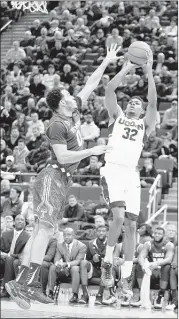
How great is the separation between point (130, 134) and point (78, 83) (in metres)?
11.2

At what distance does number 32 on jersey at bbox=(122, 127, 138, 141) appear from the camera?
30.6 feet

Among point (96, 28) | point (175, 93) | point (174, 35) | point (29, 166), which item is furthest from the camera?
point (96, 28)

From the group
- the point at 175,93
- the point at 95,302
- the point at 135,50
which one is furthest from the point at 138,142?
the point at 175,93

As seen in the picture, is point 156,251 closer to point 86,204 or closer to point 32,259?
point 86,204

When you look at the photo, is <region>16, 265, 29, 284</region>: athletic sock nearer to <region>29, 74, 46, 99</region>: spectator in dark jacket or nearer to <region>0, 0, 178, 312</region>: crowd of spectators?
<region>0, 0, 178, 312</region>: crowd of spectators

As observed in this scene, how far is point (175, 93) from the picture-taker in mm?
19391

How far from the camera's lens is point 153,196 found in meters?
16.3

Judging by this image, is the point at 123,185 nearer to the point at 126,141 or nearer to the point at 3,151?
the point at 126,141

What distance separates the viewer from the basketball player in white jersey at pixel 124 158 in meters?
9.26

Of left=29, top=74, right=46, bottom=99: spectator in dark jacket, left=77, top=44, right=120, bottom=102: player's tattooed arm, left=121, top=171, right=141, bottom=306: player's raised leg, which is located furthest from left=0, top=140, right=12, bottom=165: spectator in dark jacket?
left=121, top=171, right=141, bottom=306: player's raised leg

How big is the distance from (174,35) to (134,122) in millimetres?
11922

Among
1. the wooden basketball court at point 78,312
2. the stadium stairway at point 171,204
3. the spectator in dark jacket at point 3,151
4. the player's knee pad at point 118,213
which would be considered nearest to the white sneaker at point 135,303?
the wooden basketball court at point 78,312

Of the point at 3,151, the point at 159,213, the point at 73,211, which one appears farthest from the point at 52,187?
the point at 3,151

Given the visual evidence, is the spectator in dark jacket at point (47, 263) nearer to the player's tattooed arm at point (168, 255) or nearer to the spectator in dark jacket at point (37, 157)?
the player's tattooed arm at point (168, 255)
